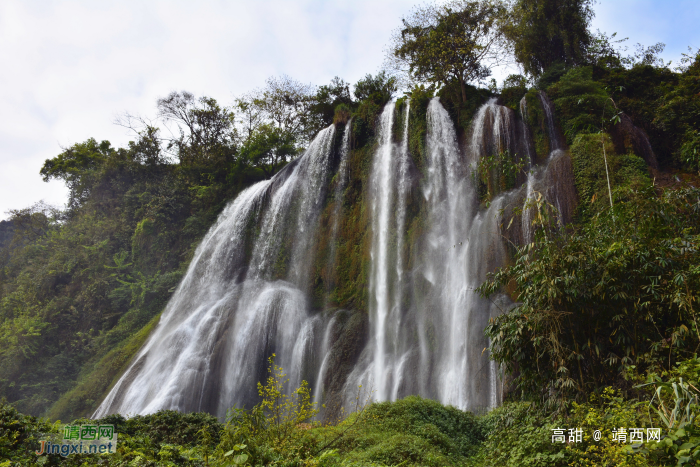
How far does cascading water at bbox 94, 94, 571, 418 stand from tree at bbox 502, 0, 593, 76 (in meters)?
5.35

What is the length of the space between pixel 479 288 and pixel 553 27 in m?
17.1

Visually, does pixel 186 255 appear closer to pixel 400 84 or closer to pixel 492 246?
pixel 400 84

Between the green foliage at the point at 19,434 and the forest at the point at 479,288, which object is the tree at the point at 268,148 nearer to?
the forest at the point at 479,288

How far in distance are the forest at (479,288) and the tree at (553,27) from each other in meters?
0.09

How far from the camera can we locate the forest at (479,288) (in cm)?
486

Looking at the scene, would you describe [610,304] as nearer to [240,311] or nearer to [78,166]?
[240,311]

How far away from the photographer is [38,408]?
1773 centimetres

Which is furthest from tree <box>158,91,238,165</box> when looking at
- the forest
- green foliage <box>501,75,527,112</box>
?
green foliage <box>501,75,527,112</box>

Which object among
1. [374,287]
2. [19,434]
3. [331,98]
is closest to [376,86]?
[331,98]

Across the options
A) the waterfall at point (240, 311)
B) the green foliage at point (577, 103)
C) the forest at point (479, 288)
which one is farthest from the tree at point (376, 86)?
the green foliage at point (577, 103)

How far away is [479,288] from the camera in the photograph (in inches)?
279

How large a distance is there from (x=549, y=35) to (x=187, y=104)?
20.7 m

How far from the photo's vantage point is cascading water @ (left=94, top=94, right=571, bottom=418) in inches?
476

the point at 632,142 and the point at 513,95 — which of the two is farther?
the point at 513,95
